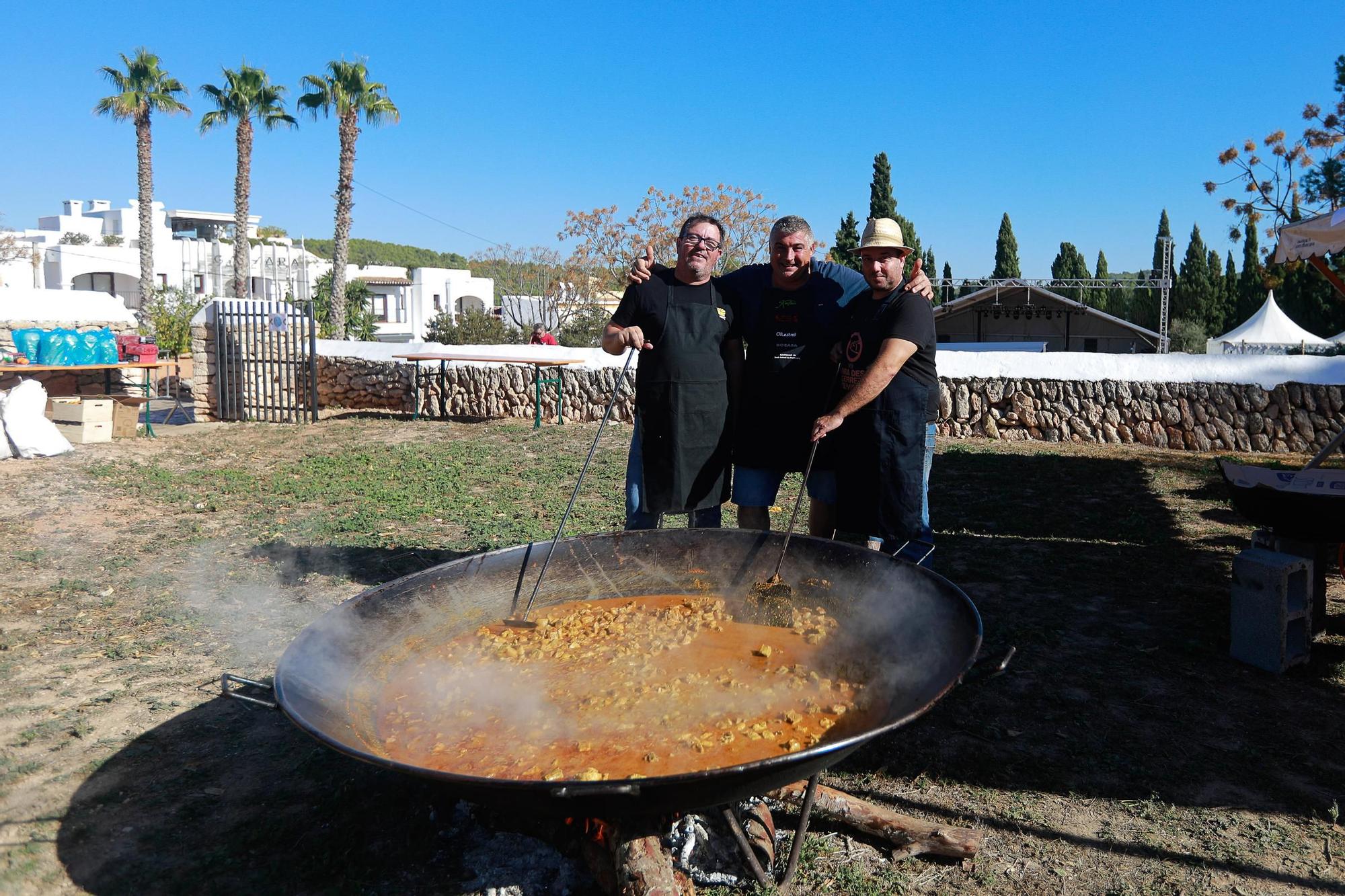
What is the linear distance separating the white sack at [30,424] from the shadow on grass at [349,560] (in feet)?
15.3

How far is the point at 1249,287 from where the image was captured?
31.2m

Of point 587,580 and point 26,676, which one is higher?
point 587,580

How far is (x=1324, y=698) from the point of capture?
10.7 ft

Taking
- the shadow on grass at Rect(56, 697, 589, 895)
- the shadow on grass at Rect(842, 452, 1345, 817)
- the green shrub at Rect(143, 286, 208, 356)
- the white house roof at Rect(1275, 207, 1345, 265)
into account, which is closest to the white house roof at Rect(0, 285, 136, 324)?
the green shrub at Rect(143, 286, 208, 356)

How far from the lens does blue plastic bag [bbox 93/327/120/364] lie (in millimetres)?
11477

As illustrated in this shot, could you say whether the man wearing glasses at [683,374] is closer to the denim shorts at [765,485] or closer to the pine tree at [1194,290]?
the denim shorts at [765,485]

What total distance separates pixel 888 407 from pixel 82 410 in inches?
378

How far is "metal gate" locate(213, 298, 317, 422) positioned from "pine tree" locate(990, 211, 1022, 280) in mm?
31437

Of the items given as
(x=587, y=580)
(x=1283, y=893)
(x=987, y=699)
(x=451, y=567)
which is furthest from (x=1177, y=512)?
(x=451, y=567)

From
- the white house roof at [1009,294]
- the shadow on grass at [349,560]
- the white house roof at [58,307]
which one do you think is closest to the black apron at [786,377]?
the shadow on grass at [349,560]

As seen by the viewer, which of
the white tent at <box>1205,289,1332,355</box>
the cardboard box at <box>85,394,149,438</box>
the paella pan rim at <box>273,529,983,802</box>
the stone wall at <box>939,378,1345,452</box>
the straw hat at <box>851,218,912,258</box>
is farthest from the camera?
the white tent at <box>1205,289,1332,355</box>

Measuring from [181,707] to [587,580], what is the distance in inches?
64.4

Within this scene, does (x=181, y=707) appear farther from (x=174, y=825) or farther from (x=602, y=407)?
(x=602, y=407)

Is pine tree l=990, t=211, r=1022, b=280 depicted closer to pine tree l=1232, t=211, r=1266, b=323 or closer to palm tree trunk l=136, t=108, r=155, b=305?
pine tree l=1232, t=211, r=1266, b=323
